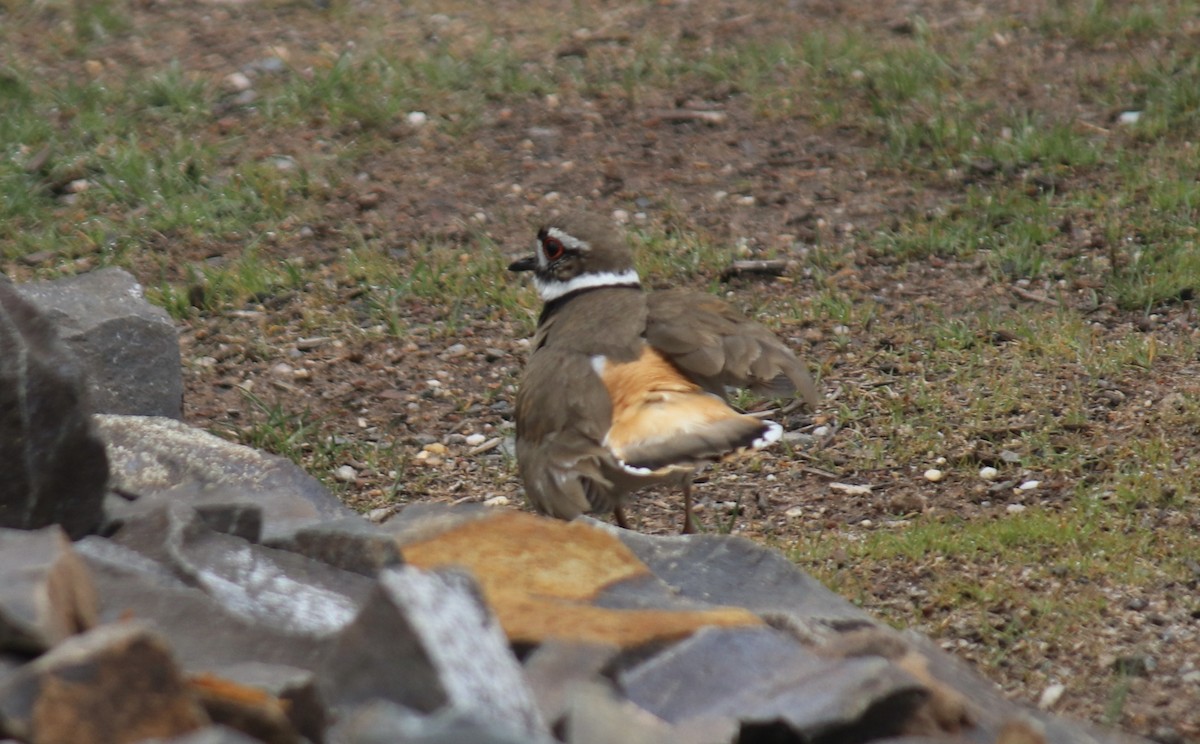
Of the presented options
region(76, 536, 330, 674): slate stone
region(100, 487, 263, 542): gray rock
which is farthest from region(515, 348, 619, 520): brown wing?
region(76, 536, 330, 674): slate stone

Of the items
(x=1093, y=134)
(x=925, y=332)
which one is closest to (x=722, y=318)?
(x=925, y=332)

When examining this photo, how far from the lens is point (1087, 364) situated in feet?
22.4

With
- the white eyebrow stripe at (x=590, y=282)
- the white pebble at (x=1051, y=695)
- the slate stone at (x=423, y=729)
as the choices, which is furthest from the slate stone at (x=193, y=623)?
the white eyebrow stripe at (x=590, y=282)

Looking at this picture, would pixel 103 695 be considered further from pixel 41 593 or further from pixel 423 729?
pixel 423 729

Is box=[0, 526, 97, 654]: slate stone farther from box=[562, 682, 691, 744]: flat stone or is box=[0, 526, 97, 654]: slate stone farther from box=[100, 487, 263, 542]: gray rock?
box=[562, 682, 691, 744]: flat stone

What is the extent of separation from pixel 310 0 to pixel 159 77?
1714 mm

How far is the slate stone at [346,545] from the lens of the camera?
13.6ft

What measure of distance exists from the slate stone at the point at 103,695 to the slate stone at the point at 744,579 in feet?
5.65

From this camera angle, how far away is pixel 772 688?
3.66 m

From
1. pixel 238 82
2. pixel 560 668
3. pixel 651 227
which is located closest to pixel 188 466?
pixel 560 668

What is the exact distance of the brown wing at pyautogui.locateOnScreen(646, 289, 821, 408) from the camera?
224 inches

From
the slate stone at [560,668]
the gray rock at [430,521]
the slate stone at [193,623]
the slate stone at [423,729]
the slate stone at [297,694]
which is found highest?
the slate stone at [423,729]

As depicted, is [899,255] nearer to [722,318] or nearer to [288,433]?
[722,318]

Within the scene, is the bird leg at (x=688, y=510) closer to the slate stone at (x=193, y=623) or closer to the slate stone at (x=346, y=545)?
the slate stone at (x=346, y=545)
